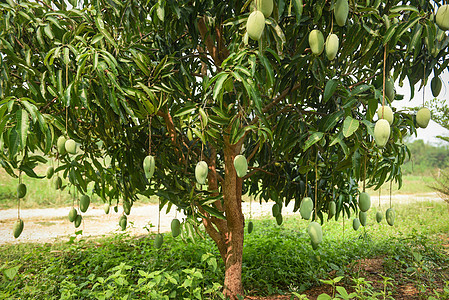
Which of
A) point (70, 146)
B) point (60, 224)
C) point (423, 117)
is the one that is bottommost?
point (60, 224)

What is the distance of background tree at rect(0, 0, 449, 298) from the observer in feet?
3.57

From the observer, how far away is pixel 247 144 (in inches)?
81.7

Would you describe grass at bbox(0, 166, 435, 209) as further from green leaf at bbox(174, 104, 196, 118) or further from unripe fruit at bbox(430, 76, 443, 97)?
unripe fruit at bbox(430, 76, 443, 97)

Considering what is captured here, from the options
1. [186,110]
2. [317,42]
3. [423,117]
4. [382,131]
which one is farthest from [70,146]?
[423,117]

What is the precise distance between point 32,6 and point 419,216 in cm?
569

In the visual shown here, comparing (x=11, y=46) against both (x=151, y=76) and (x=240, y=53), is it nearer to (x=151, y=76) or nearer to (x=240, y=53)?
(x=151, y=76)

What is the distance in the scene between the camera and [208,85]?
1.13 m

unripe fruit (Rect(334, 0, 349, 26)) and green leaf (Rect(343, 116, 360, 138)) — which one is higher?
unripe fruit (Rect(334, 0, 349, 26))

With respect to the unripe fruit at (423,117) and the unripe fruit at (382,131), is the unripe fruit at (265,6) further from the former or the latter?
the unripe fruit at (423,117)

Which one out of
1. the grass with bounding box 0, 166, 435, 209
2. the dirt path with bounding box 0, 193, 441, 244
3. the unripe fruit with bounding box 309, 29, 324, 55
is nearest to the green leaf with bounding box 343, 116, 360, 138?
the unripe fruit with bounding box 309, 29, 324, 55

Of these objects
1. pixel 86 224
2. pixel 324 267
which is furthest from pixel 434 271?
pixel 86 224

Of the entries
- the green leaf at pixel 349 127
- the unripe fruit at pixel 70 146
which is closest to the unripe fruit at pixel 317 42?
the green leaf at pixel 349 127

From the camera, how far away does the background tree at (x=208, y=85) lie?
42.8 inches

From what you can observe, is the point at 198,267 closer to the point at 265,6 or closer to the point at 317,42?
the point at 317,42
